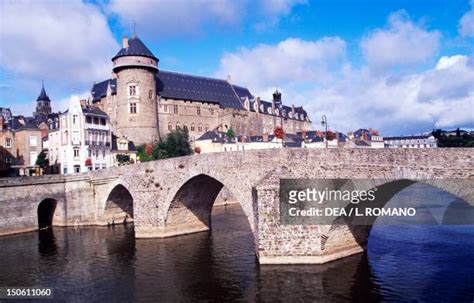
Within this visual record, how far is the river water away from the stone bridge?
124 cm

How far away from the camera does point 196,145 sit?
69.4 m

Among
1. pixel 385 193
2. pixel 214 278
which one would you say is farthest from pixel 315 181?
pixel 214 278

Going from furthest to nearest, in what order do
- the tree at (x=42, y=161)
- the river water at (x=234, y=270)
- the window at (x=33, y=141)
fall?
the window at (x=33, y=141) → the tree at (x=42, y=161) → the river water at (x=234, y=270)

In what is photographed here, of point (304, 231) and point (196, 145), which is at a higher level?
point (196, 145)

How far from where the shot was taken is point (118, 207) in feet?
126

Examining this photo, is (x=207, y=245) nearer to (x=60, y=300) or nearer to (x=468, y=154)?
(x=60, y=300)

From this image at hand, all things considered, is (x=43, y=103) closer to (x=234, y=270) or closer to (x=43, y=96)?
(x=43, y=96)

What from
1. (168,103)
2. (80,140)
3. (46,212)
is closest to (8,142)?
(80,140)

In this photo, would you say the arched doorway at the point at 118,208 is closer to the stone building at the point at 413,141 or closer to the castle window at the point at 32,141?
the castle window at the point at 32,141

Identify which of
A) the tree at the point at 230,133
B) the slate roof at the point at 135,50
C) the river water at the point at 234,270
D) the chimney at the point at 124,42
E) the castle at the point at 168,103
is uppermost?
the chimney at the point at 124,42

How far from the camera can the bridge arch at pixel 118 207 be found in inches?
Result: 1443

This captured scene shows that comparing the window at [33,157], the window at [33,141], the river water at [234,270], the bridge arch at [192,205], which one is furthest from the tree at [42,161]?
the bridge arch at [192,205]

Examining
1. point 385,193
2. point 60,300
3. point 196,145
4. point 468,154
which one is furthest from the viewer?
point 196,145

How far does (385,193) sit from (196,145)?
50.7 m
